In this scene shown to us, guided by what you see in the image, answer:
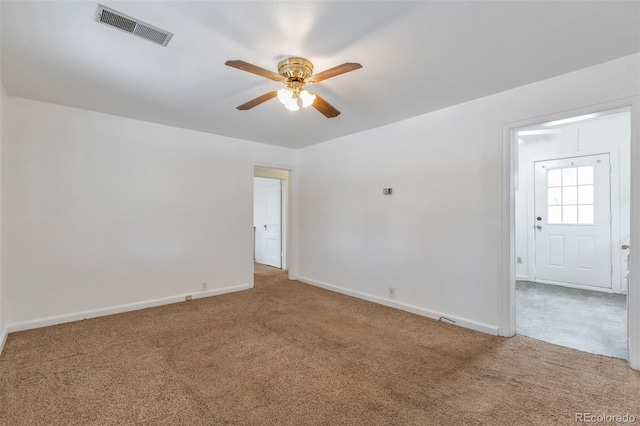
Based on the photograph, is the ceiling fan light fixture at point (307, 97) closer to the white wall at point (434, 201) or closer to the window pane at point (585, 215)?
the white wall at point (434, 201)

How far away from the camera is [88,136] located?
345 cm

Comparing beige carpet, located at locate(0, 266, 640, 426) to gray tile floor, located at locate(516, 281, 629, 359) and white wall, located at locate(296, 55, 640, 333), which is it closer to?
gray tile floor, located at locate(516, 281, 629, 359)

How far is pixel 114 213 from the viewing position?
3609mm

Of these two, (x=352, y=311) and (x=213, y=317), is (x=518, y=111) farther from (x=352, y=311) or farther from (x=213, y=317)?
(x=213, y=317)

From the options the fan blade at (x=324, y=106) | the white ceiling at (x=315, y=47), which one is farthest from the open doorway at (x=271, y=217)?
the fan blade at (x=324, y=106)

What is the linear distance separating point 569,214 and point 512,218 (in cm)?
312

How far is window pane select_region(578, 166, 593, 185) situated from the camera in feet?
15.5

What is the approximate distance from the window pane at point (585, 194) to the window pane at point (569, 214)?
0.49ft

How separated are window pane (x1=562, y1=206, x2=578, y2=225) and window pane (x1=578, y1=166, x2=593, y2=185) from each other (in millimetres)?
434

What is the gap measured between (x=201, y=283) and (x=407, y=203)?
3.17m

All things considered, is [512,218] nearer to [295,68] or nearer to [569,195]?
[295,68]

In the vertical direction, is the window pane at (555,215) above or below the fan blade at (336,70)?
below

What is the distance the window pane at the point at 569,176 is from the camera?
489 cm
